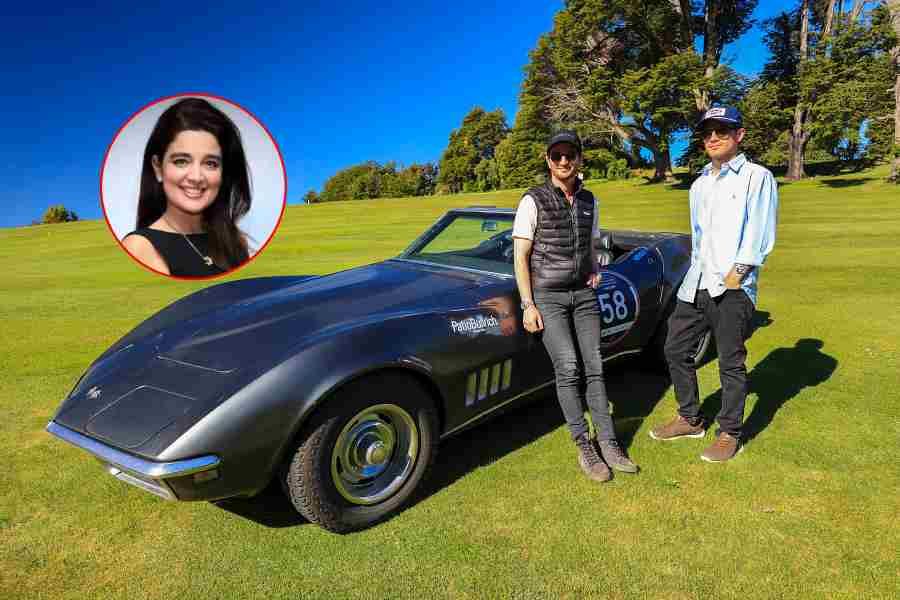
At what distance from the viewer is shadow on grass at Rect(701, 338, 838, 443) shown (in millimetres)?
4121

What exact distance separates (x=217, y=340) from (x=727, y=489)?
2.77m

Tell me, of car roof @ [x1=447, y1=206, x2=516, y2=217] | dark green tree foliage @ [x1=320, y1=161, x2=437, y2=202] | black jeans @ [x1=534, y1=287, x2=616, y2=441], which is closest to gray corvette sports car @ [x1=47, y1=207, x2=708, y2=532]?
black jeans @ [x1=534, y1=287, x2=616, y2=441]

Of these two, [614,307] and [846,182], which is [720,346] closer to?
[614,307]

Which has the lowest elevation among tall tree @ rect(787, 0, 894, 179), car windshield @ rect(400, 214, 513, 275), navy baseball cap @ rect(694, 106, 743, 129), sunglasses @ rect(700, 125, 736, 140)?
car windshield @ rect(400, 214, 513, 275)

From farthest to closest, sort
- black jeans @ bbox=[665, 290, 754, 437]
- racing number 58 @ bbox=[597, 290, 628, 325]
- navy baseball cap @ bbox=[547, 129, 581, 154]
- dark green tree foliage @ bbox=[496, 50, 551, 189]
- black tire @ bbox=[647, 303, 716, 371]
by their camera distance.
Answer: dark green tree foliage @ bbox=[496, 50, 551, 189] → black tire @ bbox=[647, 303, 716, 371] → racing number 58 @ bbox=[597, 290, 628, 325] → black jeans @ bbox=[665, 290, 754, 437] → navy baseball cap @ bbox=[547, 129, 581, 154]

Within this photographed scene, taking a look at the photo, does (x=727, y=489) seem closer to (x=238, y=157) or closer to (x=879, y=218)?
(x=238, y=157)

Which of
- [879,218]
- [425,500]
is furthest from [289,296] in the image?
[879,218]

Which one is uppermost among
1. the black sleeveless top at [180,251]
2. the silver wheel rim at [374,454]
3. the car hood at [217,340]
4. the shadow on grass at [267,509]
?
the black sleeveless top at [180,251]

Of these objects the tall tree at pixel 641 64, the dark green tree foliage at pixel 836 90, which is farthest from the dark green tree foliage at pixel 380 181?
the dark green tree foliage at pixel 836 90

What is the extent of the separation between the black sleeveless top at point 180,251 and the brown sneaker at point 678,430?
2.83 metres

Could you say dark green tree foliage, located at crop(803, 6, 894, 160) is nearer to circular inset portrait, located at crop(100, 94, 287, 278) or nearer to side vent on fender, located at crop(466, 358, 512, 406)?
side vent on fender, located at crop(466, 358, 512, 406)

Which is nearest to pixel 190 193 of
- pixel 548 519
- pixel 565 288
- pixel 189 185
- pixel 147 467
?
pixel 189 185

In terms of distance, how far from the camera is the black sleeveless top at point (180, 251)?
9.34 ft

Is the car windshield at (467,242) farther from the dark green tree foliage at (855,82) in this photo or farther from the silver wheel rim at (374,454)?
the dark green tree foliage at (855,82)
